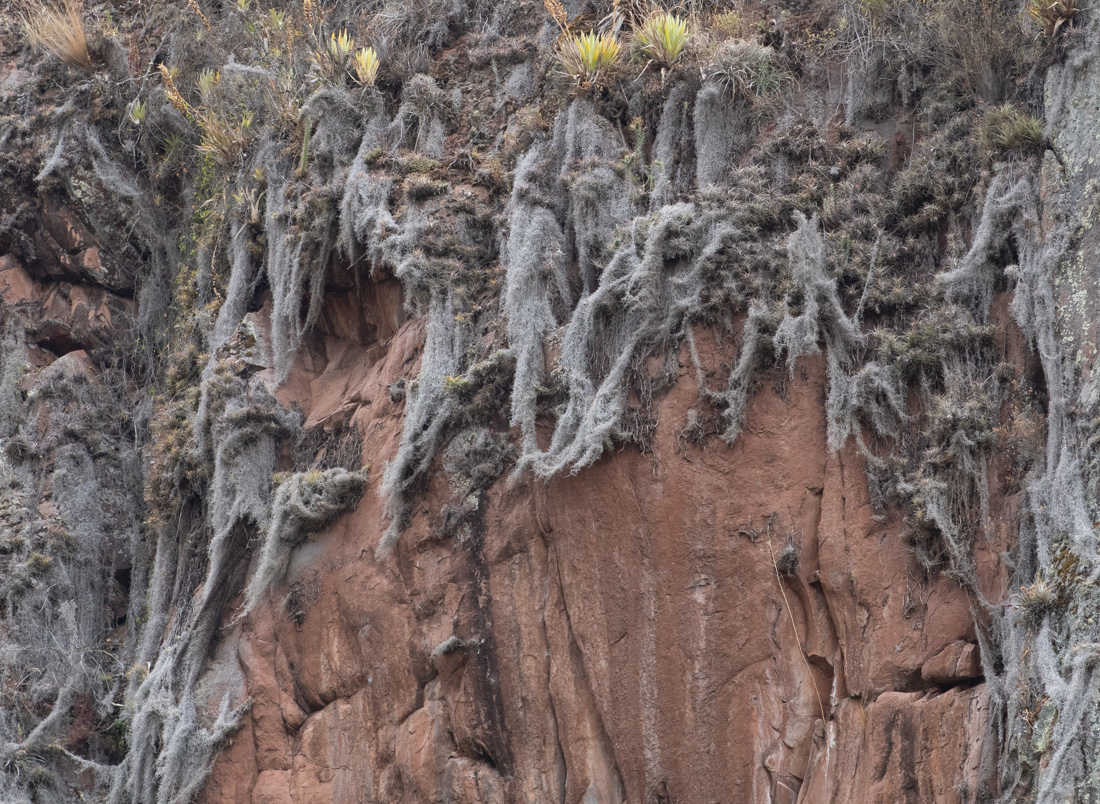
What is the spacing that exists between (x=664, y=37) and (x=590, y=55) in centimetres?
51

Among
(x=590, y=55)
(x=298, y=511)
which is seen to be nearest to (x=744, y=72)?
(x=590, y=55)

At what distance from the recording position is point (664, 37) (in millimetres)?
7309

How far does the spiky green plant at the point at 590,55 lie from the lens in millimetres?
7391

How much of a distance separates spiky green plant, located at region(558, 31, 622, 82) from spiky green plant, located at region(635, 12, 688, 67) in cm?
22

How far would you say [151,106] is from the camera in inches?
395

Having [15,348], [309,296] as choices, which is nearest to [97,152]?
[15,348]

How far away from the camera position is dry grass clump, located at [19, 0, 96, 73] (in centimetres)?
992

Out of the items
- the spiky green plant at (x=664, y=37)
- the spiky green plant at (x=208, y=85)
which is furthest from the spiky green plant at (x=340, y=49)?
the spiky green plant at (x=664, y=37)

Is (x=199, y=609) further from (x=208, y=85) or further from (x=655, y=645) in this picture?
(x=208, y=85)

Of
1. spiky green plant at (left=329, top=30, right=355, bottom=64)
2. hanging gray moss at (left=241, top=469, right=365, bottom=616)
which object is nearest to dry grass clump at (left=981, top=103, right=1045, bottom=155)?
hanging gray moss at (left=241, top=469, right=365, bottom=616)

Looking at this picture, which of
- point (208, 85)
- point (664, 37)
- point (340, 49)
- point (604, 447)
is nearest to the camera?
point (604, 447)

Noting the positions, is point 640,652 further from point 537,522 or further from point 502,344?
point 502,344

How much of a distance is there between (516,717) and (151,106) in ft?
22.7

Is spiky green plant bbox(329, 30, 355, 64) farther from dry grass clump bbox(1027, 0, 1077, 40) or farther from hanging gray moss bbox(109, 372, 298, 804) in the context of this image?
dry grass clump bbox(1027, 0, 1077, 40)
